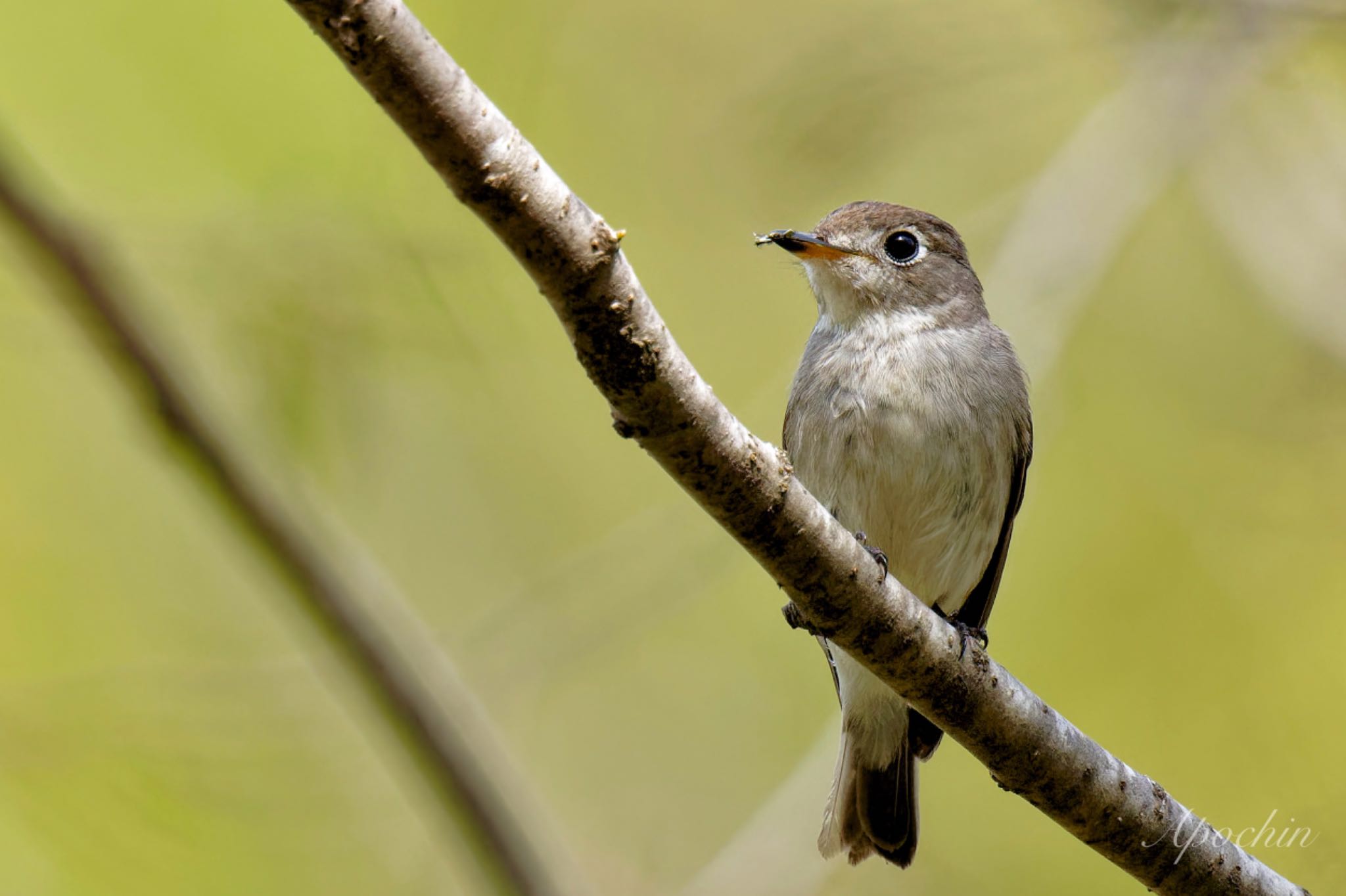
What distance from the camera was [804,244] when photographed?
5.23 m

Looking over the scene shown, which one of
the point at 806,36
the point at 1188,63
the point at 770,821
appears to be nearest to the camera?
the point at 770,821

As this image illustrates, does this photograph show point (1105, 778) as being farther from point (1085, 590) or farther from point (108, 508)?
point (108, 508)

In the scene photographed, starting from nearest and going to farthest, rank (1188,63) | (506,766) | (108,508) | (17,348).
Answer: (506,766) < (17,348) < (108,508) < (1188,63)

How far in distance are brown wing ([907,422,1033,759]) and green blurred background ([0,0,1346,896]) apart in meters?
0.42

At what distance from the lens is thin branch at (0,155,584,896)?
2148 mm

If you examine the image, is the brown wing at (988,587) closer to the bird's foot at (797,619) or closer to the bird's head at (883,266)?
the bird's head at (883,266)

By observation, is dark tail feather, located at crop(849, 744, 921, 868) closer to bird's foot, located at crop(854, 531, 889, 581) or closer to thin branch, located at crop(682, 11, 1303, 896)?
thin branch, located at crop(682, 11, 1303, 896)

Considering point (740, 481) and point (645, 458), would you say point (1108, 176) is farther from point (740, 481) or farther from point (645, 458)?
point (740, 481)

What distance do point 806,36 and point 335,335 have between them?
4.79 m

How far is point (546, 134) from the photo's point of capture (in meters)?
7.89

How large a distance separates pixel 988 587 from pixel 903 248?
1.54 meters

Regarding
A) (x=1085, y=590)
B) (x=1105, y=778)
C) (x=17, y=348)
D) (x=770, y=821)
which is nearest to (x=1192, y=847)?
(x=1105, y=778)
